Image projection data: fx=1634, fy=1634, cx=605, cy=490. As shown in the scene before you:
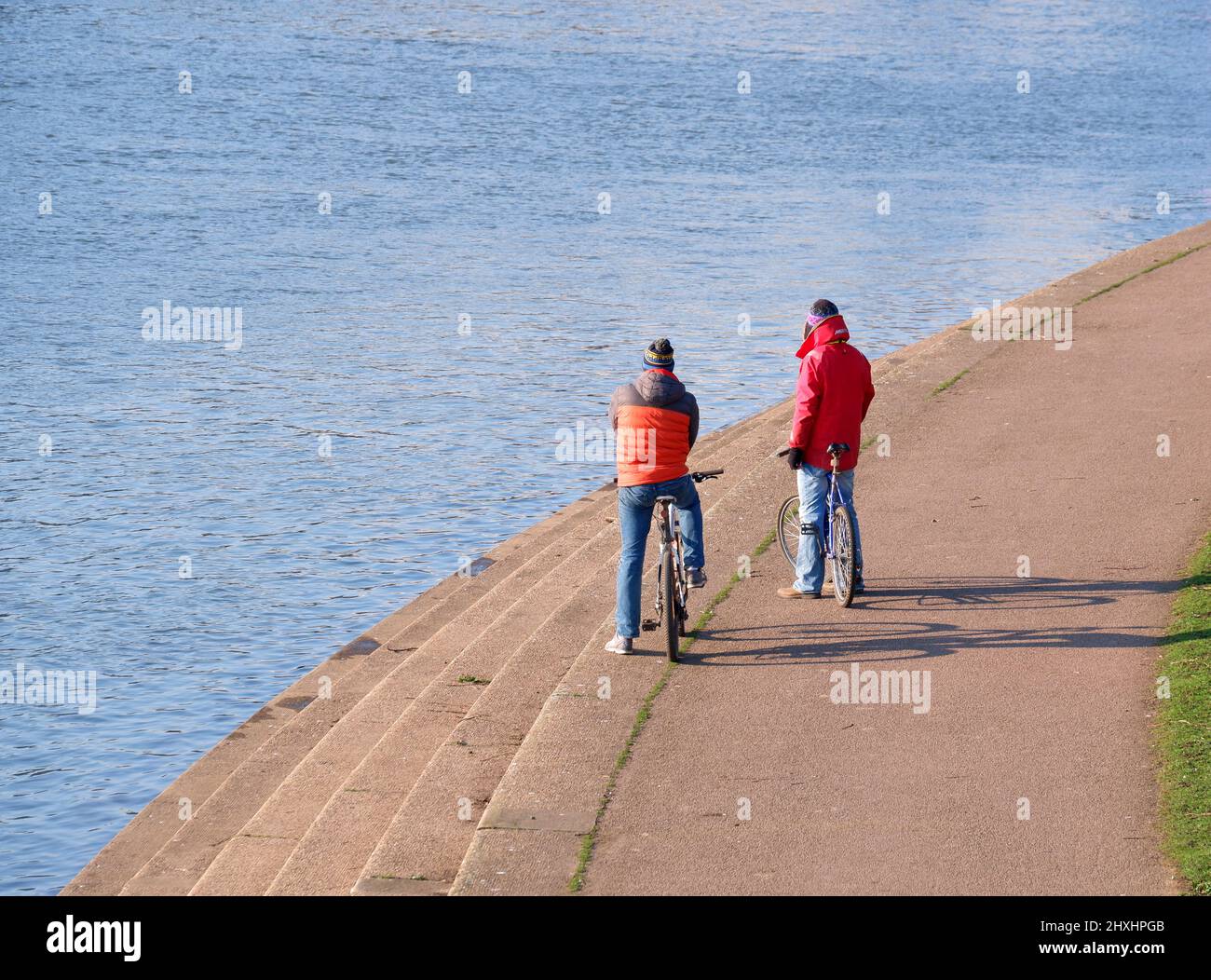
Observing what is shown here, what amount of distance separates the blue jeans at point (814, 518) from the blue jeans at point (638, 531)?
0.82 m

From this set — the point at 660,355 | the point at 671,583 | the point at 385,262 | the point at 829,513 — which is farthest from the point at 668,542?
the point at 385,262

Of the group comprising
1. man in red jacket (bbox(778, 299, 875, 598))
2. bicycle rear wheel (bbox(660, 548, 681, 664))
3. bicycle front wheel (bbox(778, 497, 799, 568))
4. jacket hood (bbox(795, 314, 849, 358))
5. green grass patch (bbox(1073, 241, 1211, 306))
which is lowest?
bicycle rear wheel (bbox(660, 548, 681, 664))

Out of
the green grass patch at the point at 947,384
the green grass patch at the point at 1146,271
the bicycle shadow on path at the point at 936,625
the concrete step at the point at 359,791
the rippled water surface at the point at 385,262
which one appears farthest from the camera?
the green grass patch at the point at 1146,271

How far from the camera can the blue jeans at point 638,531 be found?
379 inches

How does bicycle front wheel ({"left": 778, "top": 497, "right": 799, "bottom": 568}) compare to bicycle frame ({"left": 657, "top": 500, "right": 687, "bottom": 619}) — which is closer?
bicycle frame ({"left": 657, "top": 500, "right": 687, "bottom": 619})

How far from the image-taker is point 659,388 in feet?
31.6

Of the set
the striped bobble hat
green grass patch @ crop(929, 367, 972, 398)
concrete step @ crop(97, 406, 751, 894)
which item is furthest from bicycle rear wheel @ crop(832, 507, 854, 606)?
green grass patch @ crop(929, 367, 972, 398)

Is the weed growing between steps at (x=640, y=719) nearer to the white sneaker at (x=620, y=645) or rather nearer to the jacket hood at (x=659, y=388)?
the white sneaker at (x=620, y=645)

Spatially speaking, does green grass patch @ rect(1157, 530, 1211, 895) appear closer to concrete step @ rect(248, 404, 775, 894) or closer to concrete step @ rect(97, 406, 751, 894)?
concrete step @ rect(248, 404, 775, 894)

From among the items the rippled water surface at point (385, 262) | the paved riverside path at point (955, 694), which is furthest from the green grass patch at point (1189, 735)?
the rippled water surface at point (385, 262)

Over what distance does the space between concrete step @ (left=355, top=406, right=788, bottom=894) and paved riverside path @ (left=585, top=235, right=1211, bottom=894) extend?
70 centimetres

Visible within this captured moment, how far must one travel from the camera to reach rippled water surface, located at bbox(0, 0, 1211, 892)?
52.1ft

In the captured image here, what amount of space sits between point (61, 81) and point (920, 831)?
4695 cm

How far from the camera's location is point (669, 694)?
8945 mm
